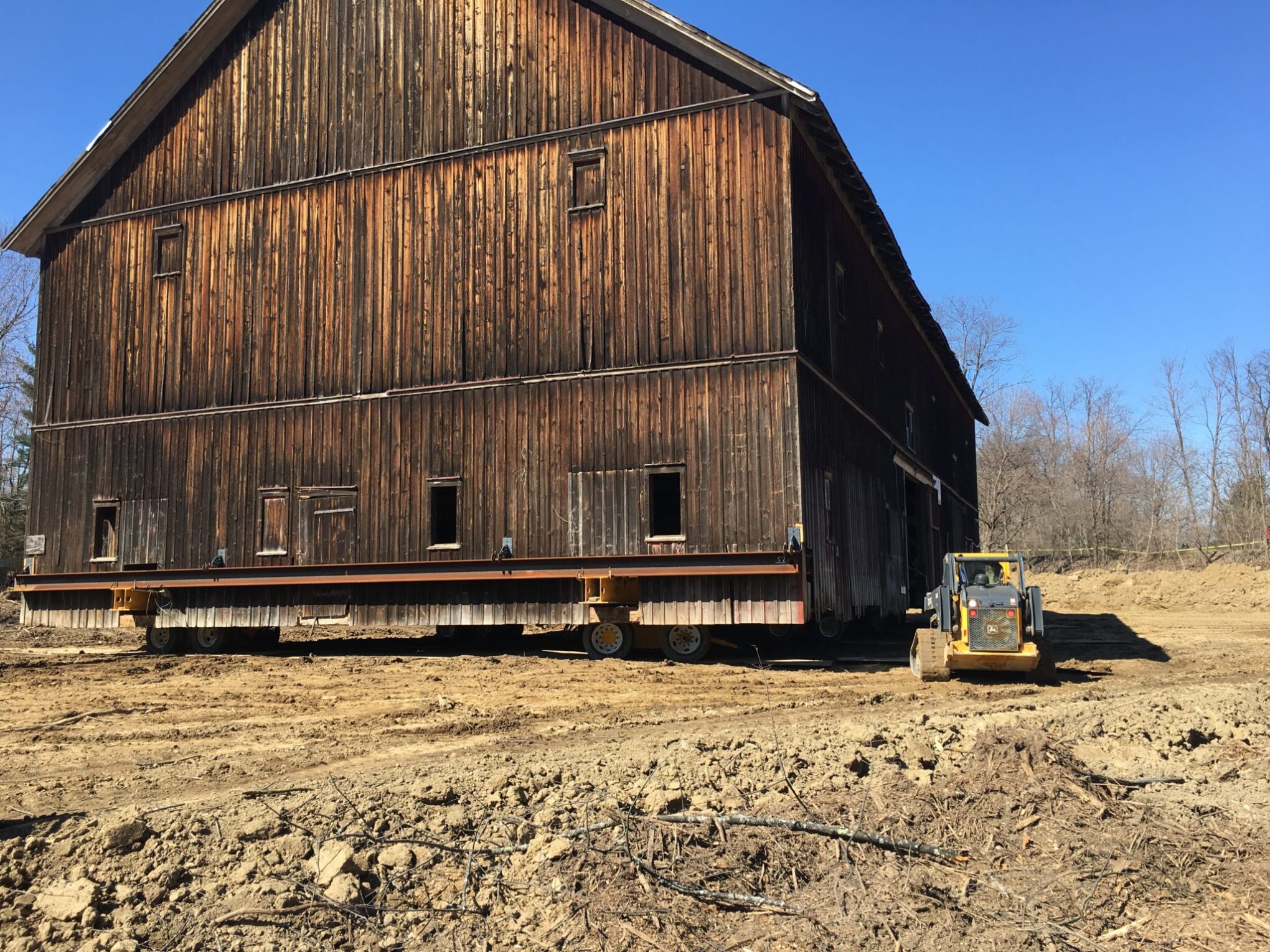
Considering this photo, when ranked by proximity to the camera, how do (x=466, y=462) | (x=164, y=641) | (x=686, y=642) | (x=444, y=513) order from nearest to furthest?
1. (x=686, y=642)
2. (x=466, y=462)
3. (x=444, y=513)
4. (x=164, y=641)

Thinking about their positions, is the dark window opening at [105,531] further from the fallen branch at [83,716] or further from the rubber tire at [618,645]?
the rubber tire at [618,645]

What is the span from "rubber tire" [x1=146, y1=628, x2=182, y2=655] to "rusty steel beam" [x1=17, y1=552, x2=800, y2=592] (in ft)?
3.73

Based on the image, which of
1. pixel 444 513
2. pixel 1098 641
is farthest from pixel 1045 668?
pixel 444 513

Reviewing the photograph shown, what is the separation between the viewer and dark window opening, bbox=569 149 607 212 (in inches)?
729

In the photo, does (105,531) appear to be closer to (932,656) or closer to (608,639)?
(608,639)

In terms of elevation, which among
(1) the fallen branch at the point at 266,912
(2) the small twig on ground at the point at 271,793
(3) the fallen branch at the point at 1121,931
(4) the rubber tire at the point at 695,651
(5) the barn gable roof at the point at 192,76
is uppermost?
(5) the barn gable roof at the point at 192,76

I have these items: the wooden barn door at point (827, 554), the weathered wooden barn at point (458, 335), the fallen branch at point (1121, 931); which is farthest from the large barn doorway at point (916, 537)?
the fallen branch at point (1121, 931)

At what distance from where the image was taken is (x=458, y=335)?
1938 cm

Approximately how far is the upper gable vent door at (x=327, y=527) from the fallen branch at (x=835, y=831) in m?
13.7

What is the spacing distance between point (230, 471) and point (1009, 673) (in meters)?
15.9

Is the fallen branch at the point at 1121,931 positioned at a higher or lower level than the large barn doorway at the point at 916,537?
lower

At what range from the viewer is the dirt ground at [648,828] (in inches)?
243

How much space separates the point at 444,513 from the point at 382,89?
30.1ft

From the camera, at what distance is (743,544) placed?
54.2 ft
